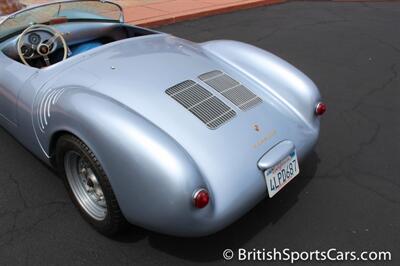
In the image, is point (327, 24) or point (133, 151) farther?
point (327, 24)

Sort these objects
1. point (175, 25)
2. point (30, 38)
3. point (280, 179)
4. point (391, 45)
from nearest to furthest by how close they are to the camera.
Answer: point (280, 179) < point (30, 38) < point (391, 45) < point (175, 25)

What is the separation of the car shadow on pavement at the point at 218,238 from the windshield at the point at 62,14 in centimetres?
198

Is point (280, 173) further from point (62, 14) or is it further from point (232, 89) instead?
point (62, 14)

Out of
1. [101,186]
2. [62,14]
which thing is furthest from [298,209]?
[62,14]

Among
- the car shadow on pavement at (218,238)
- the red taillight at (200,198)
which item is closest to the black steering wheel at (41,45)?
the car shadow on pavement at (218,238)

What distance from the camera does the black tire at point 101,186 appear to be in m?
2.27

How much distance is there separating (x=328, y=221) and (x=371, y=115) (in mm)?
1714

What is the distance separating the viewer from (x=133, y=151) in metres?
2.10

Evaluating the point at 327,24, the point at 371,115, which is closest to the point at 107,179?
the point at 371,115

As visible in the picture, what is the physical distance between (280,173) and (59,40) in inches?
82.2

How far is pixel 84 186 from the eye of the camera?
2.67 m

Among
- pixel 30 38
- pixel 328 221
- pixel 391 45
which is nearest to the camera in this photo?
pixel 328 221

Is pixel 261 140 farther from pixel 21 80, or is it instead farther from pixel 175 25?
pixel 175 25

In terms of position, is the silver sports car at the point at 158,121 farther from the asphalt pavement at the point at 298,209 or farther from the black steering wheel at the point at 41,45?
the asphalt pavement at the point at 298,209
